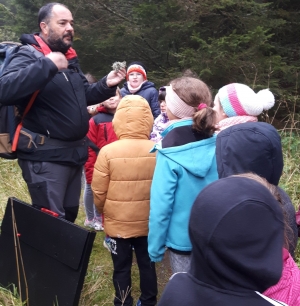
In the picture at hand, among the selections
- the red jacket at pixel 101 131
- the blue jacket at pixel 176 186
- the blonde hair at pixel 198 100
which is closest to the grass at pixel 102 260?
the blue jacket at pixel 176 186

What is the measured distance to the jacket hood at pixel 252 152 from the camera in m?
2.13

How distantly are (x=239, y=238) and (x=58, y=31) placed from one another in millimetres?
2562

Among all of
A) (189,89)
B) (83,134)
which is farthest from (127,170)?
(189,89)

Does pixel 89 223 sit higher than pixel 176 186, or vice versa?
pixel 176 186

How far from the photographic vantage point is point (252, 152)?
2125 millimetres

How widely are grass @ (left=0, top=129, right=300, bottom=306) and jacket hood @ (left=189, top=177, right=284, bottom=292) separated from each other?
82.8 inches

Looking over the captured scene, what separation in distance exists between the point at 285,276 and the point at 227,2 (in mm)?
6329

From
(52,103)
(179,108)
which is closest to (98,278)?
(52,103)

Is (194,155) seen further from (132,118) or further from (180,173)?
(132,118)

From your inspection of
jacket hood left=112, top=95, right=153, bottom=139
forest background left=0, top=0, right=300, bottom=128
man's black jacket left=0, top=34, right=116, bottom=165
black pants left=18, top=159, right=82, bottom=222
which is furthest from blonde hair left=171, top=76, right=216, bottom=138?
forest background left=0, top=0, right=300, bottom=128

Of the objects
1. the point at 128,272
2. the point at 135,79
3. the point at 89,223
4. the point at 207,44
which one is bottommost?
the point at 89,223

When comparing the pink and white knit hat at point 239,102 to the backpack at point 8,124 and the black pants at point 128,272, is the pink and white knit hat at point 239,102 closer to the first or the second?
the black pants at point 128,272

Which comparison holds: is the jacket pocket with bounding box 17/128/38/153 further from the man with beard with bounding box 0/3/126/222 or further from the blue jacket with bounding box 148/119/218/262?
the blue jacket with bounding box 148/119/218/262

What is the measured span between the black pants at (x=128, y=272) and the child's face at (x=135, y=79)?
3.36m
